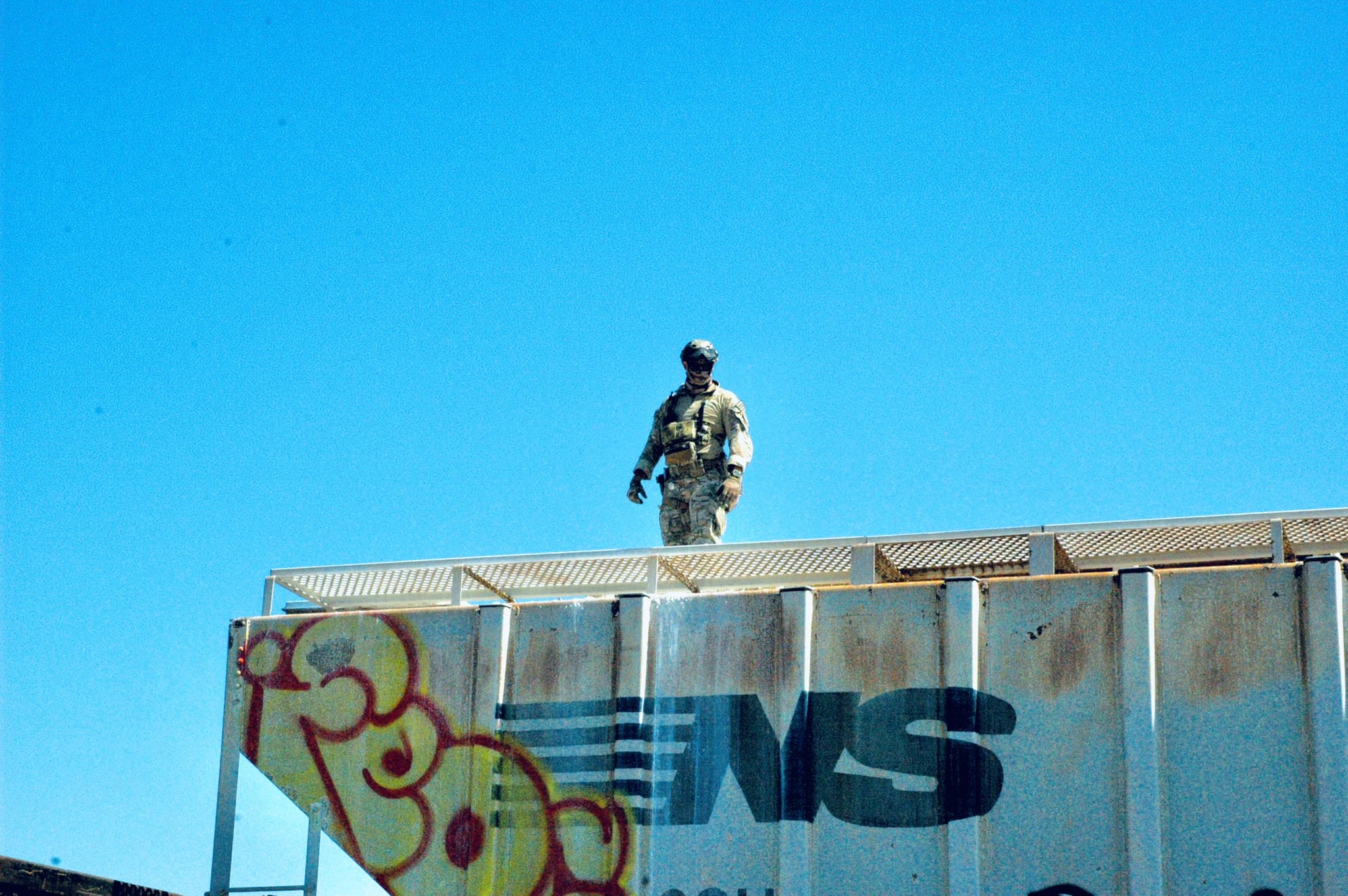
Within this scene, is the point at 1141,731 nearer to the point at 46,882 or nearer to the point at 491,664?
the point at 491,664

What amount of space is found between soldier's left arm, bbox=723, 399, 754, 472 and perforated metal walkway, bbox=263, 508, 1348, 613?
4.96 feet

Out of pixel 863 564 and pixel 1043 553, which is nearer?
pixel 1043 553

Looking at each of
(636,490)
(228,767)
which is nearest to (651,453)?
(636,490)

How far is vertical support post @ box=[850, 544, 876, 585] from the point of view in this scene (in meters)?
10.4

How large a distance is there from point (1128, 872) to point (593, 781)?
321 centimetres

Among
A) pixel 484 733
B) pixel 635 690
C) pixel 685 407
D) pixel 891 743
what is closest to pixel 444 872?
pixel 484 733

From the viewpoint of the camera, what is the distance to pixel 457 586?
37.1ft

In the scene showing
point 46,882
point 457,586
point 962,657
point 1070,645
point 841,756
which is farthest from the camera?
point 457,586

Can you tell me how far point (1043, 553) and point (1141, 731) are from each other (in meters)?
1.26

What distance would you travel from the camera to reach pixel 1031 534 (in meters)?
10.2

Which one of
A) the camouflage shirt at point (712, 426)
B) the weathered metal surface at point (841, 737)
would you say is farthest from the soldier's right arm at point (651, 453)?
the weathered metal surface at point (841, 737)

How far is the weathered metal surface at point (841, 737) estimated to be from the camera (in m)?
9.22

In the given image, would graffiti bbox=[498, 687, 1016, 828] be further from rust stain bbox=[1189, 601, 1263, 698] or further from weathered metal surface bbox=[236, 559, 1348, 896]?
rust stain bbox=[1189, 601, 1263, 698]

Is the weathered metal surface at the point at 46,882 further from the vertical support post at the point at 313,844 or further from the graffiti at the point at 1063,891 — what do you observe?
the graffiti at the point at 1063,891
